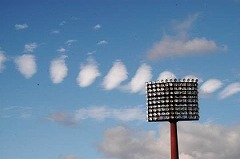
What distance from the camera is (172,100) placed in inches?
3228

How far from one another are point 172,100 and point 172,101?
230 mm

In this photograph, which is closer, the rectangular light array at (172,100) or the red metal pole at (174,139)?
the red metal pole at (174,139)

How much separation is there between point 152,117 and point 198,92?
10844mm

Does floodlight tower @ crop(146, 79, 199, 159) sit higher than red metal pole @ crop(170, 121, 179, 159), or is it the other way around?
floodlight tower @ crop(146, 79, 199, 159)

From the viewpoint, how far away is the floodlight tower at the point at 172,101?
8112 centimetres

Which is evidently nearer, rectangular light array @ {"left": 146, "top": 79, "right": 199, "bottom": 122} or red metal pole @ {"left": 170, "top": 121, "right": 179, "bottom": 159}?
red metal pole @ {"left": 170, "top": 121, "right": 179, "bottom": 159}

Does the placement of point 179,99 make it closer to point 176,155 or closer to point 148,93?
point 148,93

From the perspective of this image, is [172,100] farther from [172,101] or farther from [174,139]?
[174,139]

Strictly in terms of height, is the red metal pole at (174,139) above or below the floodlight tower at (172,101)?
below

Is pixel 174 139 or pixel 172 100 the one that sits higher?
pixel 172 100

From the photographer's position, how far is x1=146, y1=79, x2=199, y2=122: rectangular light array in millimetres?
81312

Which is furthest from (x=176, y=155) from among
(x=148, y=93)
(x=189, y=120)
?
(x=148, y=93)

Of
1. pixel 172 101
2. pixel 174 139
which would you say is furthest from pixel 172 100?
pixel 174 139

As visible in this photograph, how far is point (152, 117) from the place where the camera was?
8250 cm
